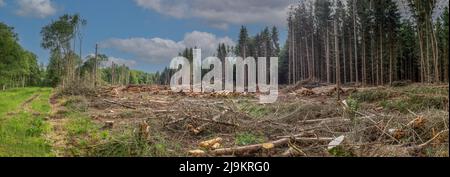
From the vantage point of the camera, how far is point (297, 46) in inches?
2665

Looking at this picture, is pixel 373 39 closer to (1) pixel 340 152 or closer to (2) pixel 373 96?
(2) pixel 373 96

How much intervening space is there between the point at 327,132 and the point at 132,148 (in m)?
4.19

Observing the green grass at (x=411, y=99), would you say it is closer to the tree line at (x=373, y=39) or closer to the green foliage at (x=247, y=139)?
the green foliage at (x=247, y=139)

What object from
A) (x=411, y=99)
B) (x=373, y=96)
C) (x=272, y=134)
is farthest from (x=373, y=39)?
(x=272, y=134)

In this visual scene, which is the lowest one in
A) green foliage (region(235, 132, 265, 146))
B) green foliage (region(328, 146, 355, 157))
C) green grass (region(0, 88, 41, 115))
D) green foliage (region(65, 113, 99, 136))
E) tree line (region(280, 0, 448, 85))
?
green foliage (region(328, 146, 355, 157))

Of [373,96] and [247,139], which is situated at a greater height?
[373,96]

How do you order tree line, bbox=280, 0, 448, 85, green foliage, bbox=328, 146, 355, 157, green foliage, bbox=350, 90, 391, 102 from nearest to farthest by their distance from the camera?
green foliage, bbox=328, 146, 355, 157 → green foliage, bbox=350, 90, 391, 102 → tree line, bbox=280, 0, 448, 85

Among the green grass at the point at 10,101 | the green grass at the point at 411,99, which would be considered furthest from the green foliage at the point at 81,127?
the green grass at the point at 411,99

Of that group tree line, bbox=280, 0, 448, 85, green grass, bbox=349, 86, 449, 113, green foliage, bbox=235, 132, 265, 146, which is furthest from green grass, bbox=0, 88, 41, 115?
tree line, bbox=280, 0, 448, 85

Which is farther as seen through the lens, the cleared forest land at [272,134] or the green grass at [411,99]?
the green grass at [411,99]

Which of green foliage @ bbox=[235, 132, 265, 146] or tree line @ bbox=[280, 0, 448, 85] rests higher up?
tree line @ bbox=[280, 0, 448, 85]

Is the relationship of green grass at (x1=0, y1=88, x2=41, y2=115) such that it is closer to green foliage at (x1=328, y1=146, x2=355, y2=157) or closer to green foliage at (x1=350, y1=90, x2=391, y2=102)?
green foliage at (x1=328, y1=146, x2=355, y2=157)

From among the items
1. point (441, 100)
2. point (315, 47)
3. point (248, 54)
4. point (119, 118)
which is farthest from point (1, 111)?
point (248, 54)
